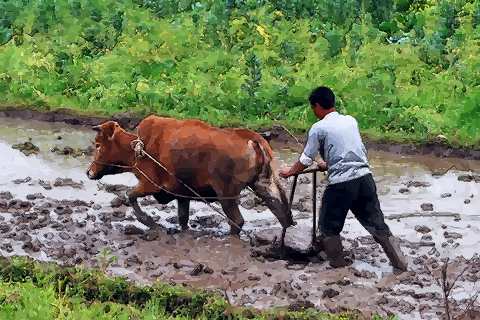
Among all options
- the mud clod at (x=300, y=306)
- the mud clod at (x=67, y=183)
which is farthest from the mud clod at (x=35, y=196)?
the mud clod at (x=300, y=306)

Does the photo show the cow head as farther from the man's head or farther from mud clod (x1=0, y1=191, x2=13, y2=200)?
the man's head

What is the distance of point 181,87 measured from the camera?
1586 cm

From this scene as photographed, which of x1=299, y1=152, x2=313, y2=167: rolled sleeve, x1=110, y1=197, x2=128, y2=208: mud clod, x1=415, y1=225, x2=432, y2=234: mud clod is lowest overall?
x1=110, y1=197, x2=128, y2=208: mud clod

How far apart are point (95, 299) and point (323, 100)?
2.49m

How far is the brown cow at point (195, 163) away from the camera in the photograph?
9.15 metres

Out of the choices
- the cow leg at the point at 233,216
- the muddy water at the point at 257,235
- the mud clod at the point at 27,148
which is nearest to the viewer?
the muddy water at the point at 257,235

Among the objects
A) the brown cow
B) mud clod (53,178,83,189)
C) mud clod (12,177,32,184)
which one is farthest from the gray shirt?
mud clod (12,177,32,184)

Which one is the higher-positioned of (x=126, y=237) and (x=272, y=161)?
(x=272, y=161)

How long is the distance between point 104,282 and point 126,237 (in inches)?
75.3

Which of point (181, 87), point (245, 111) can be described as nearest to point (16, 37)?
point (181, 87)

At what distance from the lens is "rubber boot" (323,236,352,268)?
8.40m

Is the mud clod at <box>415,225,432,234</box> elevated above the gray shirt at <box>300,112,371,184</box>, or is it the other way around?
the gray shirt at <box>300,112,371,184</box>

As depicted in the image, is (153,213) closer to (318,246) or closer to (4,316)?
(318,246)

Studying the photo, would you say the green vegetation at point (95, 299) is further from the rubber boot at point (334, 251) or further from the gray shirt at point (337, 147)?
the gray shirt at point (337, 147)
